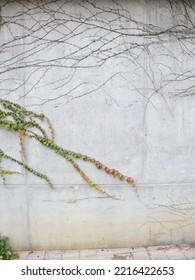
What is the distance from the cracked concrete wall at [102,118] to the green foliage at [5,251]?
0.28ft

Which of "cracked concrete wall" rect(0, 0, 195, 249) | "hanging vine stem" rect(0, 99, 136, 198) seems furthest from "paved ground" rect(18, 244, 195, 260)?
"hanging vine stem" rect(0, 99, 136, 198)

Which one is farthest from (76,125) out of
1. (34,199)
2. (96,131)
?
(34,199)

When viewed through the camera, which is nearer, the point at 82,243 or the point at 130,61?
the point at 130,61

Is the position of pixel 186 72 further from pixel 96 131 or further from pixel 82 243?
pixel 82 243

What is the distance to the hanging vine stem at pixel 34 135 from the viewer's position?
3818mm

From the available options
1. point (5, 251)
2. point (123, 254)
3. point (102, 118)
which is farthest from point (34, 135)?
point (123, 254)

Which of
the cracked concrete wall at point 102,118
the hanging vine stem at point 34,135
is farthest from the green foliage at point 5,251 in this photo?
the hanging vine stem at point 34,135

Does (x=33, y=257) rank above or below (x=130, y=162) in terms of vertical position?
below

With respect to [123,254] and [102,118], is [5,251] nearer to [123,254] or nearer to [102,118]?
[123,254]

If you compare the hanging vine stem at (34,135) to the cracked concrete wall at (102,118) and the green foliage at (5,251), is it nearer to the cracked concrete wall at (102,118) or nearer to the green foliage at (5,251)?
the cracked concrete wall at (102,118)

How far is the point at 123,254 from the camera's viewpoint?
3988mm

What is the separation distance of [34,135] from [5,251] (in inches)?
56.5

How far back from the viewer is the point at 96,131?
3.90 metres

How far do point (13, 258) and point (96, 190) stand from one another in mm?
1279
